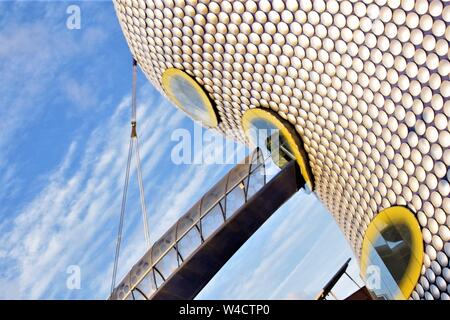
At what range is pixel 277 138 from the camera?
45.9ft

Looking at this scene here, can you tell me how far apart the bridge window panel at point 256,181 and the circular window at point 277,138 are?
803 millimetres

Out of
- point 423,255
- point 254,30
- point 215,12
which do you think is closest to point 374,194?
point 423,255

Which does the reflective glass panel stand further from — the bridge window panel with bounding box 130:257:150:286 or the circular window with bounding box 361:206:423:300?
the bridge window panel with bounding box 130:257:150:286

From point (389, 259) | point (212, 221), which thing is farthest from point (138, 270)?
point (389, 259)

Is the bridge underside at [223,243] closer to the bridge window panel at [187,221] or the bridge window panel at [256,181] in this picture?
the bridge window panel at [256,181]

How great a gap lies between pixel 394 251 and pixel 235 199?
13.4 ft

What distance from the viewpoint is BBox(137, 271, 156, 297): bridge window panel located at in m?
12.4

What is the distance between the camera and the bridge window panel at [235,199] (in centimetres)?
1307

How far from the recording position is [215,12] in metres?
12.5

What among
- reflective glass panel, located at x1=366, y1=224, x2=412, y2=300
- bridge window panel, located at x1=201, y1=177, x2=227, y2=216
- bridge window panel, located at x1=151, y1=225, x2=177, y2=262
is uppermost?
bridge window panel, located at x1=201, y1=177, x2=227, y2=216

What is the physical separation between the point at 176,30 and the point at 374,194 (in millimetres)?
6409

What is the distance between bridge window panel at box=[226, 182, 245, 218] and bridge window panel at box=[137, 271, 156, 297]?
2.32 metres

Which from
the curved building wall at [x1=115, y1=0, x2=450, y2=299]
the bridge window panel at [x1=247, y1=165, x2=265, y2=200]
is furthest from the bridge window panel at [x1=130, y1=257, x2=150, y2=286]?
the curved building wall at [x1=115, y1=0, x2=450, y2=299]
